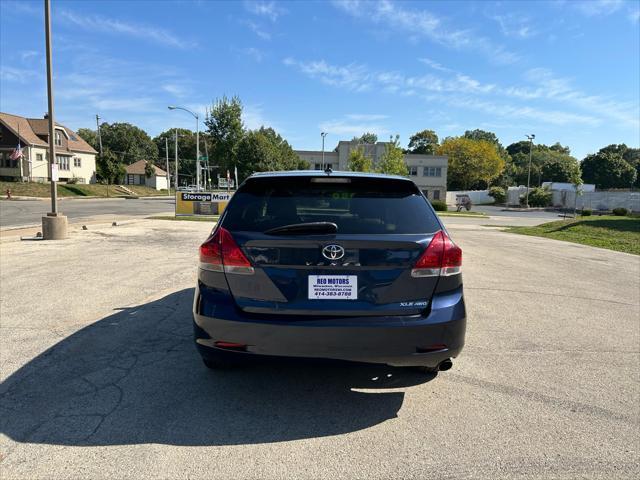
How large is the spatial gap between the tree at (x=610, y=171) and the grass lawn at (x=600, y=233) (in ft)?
297

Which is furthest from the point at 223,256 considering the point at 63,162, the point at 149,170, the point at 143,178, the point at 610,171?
the point at 610,171

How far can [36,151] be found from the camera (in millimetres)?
55188

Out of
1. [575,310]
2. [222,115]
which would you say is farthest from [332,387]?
[222,115]

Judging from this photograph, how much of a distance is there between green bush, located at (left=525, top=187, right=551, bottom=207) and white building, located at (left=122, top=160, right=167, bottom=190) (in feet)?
214

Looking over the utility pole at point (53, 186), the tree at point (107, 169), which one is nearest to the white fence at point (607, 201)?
the utility pole at point (53, 186)

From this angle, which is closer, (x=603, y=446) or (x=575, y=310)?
(x=603, y=446)

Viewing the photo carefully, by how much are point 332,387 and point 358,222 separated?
1.45 m

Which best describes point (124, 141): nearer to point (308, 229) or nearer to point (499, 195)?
point (499, 195)

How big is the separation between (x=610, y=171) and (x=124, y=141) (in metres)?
110

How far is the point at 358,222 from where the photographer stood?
3.23 m

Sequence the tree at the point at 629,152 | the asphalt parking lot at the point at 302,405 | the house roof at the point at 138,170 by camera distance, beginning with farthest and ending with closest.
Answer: the tree at the point at 629,152
the house roof at the point at 138,170
the asphalt parking lot at the point at 302,405

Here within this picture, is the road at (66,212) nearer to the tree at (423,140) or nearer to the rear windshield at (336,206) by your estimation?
the rear windshield at (336,206)

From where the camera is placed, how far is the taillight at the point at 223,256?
3113 mm

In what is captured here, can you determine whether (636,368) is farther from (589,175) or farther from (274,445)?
(589,175)
